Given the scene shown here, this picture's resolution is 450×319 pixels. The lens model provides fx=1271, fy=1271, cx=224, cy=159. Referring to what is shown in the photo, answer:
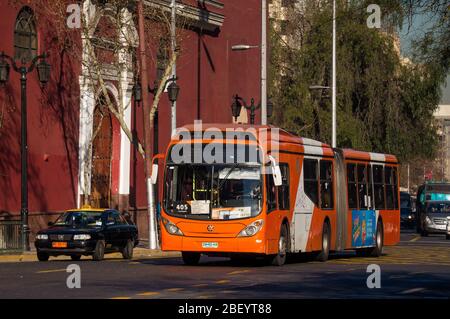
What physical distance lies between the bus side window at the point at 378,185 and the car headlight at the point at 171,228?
1192 centimetres

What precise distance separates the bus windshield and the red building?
12.2m

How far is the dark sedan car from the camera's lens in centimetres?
3362

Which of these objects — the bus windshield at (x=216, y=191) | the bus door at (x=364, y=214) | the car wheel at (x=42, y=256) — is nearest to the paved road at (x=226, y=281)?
the bus windshield at (x=216, y=191)

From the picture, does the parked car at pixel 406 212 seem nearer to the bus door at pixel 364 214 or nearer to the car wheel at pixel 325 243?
the bus door at pixel 364 214

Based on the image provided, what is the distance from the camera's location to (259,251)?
29875 millimetres

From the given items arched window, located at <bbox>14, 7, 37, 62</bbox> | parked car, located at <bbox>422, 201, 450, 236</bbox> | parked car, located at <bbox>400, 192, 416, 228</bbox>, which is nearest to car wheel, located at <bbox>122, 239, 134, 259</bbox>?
arched window, located at <bbox>14, 7, 37, 62</bbox>

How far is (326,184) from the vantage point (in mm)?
35875

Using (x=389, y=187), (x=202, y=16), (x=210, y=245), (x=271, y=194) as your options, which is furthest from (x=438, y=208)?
(x=210, y=245)

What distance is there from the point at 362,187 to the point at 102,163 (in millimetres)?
14919

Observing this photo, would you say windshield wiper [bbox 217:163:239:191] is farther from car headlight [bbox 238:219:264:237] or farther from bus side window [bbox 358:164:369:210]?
bus side window [bbox 358:164:369:210]

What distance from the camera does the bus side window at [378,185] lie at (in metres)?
40.8

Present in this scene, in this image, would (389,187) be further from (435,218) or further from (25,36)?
(435,218)
